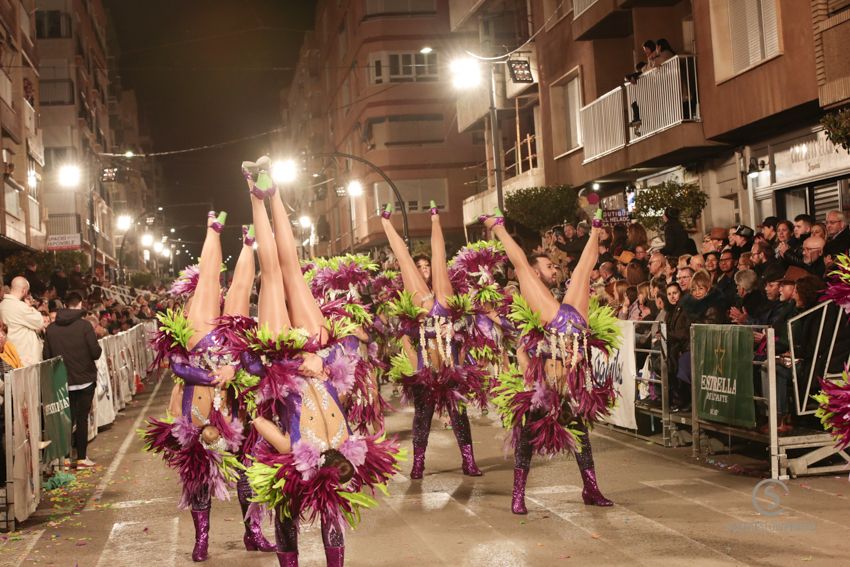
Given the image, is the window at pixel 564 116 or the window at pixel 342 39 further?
the window at pixel 342 39

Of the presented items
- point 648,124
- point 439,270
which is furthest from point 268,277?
point 648,124

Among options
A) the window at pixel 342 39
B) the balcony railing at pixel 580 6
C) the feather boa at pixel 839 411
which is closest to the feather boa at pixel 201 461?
the feather boa at pixel 839 411

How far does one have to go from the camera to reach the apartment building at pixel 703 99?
1741cm

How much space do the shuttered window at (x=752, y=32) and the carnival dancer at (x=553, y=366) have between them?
1048cm

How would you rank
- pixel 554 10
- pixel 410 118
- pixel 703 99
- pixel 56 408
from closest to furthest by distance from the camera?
pixel 56 408 < pixel 703 99 < pixel 554 10 < pixel 410 118

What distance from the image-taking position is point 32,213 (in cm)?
4194

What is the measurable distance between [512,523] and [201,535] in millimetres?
2480

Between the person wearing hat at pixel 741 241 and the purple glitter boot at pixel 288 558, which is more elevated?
the person wearing hat at pixel 741 241

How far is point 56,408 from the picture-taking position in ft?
40.9

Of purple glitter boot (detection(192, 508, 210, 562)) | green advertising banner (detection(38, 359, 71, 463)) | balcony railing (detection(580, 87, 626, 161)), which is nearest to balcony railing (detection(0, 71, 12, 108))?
balcony railing (detection(580, 87, 626, 161))

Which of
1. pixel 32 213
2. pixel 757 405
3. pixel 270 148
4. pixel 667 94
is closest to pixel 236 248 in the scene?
pixel 270 148

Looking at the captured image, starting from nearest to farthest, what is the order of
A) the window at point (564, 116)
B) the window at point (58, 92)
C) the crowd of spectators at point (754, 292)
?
the crowd of spectators at point (754, 292) < the window at point (564, 116) < the window at point (58, 92)

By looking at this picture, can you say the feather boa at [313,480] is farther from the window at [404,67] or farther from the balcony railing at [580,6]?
the window at [404,67]

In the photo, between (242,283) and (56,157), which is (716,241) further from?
(56,157)
